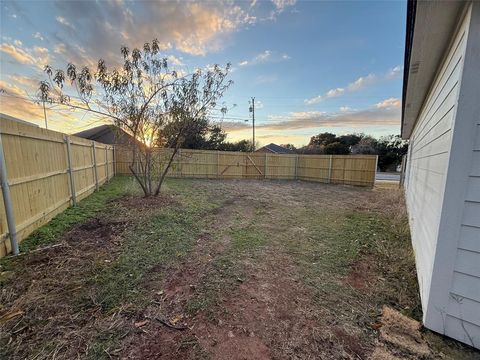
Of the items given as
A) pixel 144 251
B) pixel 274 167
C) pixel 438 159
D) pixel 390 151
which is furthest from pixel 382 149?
pixel 144 251

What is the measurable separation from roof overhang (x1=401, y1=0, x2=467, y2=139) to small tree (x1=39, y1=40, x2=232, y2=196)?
454 centimetres

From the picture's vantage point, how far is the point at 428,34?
1.98 metres

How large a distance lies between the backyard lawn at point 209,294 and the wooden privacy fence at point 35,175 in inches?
13.1

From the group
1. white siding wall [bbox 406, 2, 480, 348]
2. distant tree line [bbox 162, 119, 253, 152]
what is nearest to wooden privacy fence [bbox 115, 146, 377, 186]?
distant tree line [bbox 162, 119, 253, 152]

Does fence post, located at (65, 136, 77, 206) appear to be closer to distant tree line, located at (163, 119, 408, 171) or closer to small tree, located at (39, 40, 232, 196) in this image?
small tree, located at (39, 40, 232, 196)

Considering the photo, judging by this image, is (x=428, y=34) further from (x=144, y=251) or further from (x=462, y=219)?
(x=144, y=251)

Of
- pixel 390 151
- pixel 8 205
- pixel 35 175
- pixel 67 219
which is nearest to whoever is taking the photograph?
pixel 8 205

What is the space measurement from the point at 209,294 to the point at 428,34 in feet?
11.0

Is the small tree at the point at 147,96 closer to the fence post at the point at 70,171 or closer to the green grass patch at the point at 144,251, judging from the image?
the fence post at the point at 70,171

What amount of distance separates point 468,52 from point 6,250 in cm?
494

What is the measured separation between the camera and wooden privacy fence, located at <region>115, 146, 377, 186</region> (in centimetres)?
1148

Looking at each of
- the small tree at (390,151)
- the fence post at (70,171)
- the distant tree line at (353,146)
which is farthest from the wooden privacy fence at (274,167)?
the small tree at (390,151)

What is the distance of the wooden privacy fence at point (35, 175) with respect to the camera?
2.62 meters

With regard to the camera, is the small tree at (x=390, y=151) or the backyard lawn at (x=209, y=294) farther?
the small tree at (x=390, y=151)
